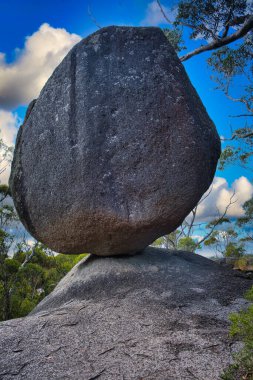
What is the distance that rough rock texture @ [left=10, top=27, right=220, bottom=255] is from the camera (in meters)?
6.52

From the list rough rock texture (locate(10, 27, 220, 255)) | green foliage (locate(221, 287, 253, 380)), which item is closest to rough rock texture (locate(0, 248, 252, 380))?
green foliage (locate(221, 287, 253, 380))

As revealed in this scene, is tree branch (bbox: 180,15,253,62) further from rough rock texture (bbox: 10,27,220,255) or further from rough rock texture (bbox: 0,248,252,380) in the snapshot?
rough rock texture (bbox: 0,248,252,380)

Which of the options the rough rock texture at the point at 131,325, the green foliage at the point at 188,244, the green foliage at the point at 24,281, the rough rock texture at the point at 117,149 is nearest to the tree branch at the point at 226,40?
the rough rock texture at the point at 117,149

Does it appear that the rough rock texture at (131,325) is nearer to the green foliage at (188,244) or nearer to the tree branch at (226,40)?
the tree branch at (226,40)

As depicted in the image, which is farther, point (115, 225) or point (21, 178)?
point (21, 178)

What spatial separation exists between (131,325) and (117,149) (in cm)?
291

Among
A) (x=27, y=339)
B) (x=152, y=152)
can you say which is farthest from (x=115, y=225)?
(x=27, y=339)

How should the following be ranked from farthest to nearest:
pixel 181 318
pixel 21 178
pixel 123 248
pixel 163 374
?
1. pixel 21 178
2. pixel 123 248
3. pixel 181 318
4. pixel 163 374

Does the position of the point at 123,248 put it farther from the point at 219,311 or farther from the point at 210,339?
the point at 210,339

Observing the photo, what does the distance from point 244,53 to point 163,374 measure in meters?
13.0

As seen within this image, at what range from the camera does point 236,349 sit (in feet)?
14.9

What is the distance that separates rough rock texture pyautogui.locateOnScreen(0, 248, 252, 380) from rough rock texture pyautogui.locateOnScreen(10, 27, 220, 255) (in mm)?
674

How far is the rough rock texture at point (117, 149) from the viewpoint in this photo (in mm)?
6520

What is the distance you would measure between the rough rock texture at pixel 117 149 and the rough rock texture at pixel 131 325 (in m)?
0.67
